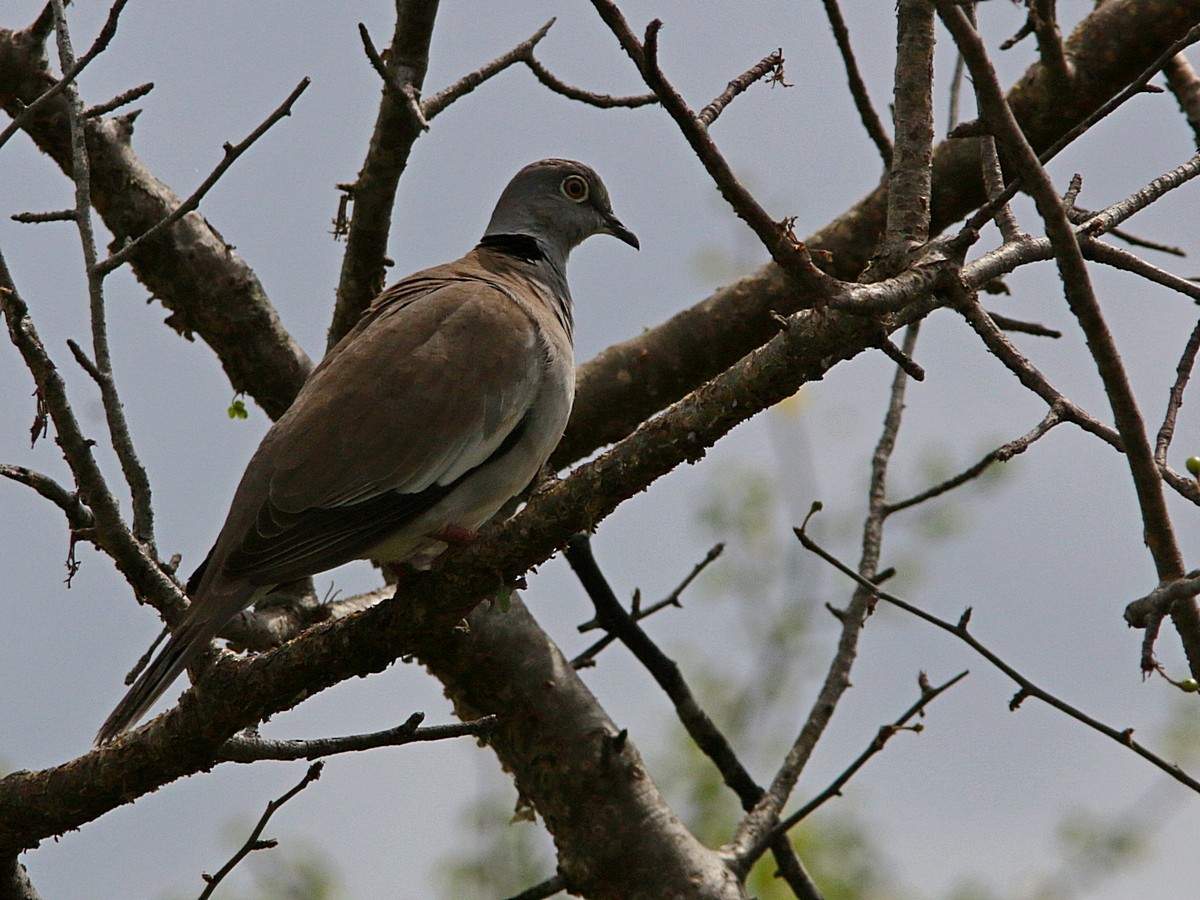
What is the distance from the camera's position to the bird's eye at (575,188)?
17.7 ft

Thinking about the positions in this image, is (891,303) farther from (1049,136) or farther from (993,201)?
(1049,136)

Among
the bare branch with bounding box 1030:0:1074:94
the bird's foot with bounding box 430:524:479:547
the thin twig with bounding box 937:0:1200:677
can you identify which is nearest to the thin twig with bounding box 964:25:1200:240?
the thin twig with bounding box 937:0:1200:677

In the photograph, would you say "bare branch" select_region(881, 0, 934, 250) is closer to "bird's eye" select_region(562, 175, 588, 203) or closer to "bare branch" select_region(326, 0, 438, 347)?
"bare branch" select_region(326, 0, 438, 347)

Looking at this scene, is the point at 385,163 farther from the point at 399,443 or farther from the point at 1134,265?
the point at 1134,265

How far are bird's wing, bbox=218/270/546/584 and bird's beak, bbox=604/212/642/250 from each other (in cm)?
152

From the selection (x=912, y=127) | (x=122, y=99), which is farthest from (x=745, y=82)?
(x=122, y=99)

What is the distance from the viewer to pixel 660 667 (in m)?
4.49

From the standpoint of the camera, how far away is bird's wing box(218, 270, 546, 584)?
3432 mm

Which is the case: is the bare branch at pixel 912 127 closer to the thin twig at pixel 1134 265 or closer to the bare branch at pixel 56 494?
the thin twig at pixel 1134 265

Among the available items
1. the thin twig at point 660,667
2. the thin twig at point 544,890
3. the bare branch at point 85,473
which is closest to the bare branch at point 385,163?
the thin twig at point 660,667

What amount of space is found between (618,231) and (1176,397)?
10.4 feet

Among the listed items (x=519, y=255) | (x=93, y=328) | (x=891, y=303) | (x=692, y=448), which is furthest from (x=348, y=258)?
(x=891, y=303)

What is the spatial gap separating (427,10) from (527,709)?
2135mm

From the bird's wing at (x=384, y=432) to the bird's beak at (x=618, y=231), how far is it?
152cm
